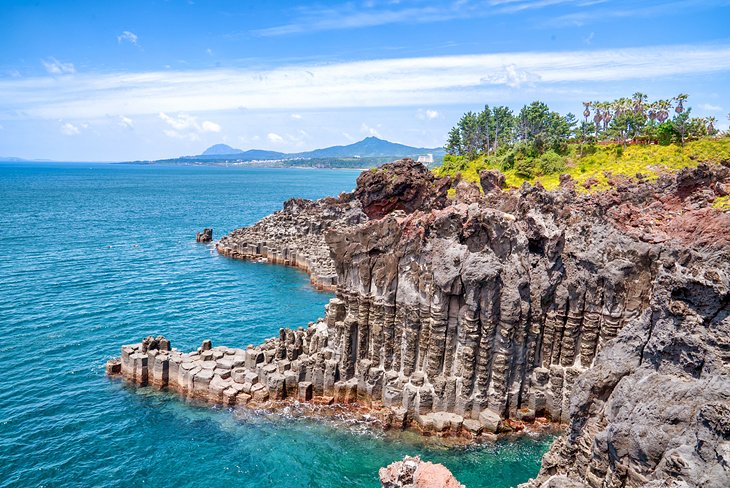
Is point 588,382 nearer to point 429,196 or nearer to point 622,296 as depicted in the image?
point 622,296

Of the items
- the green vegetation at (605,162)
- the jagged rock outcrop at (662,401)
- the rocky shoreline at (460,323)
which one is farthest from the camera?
the green vegetation at (605,162)

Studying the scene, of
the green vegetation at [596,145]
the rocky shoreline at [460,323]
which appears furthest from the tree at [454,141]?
the rocky shoreline at [460,323]

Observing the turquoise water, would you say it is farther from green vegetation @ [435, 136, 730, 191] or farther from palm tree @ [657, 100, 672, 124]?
palm tree @ [657, 100, 672, 124]

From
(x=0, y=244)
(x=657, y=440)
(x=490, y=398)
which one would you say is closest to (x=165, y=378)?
(x=490, y=398)

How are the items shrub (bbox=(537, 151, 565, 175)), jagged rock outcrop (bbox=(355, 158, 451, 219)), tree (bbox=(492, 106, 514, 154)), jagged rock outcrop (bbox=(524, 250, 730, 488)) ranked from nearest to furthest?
jagged rock outcrop (bbox=(524, 250, 730, 488))
jagged rock outcrop (bbox=(355, 158, 451, 219))
shrub (bbox=(537, 151, 565, 175))
tree (bbox=(492, 106, 514, 154))

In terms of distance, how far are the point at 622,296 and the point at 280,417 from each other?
24.5 m

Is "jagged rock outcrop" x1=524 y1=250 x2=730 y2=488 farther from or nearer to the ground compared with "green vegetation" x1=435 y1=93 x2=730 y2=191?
nearer to the ground

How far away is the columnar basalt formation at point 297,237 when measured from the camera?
278 ft

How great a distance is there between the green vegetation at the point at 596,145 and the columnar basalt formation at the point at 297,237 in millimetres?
36332

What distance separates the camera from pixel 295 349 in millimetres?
41281

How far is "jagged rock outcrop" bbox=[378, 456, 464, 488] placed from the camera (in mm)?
16906

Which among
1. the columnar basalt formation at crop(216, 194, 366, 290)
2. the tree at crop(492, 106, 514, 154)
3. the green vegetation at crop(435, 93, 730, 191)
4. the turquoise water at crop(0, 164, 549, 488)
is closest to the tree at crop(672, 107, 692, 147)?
the green vegetation at crop(435, 93, 730, 191)

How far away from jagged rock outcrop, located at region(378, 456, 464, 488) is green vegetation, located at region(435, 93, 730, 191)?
Answer: 8069cm

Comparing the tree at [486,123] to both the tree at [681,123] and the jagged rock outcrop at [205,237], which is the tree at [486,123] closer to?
the tree at [681,123]
